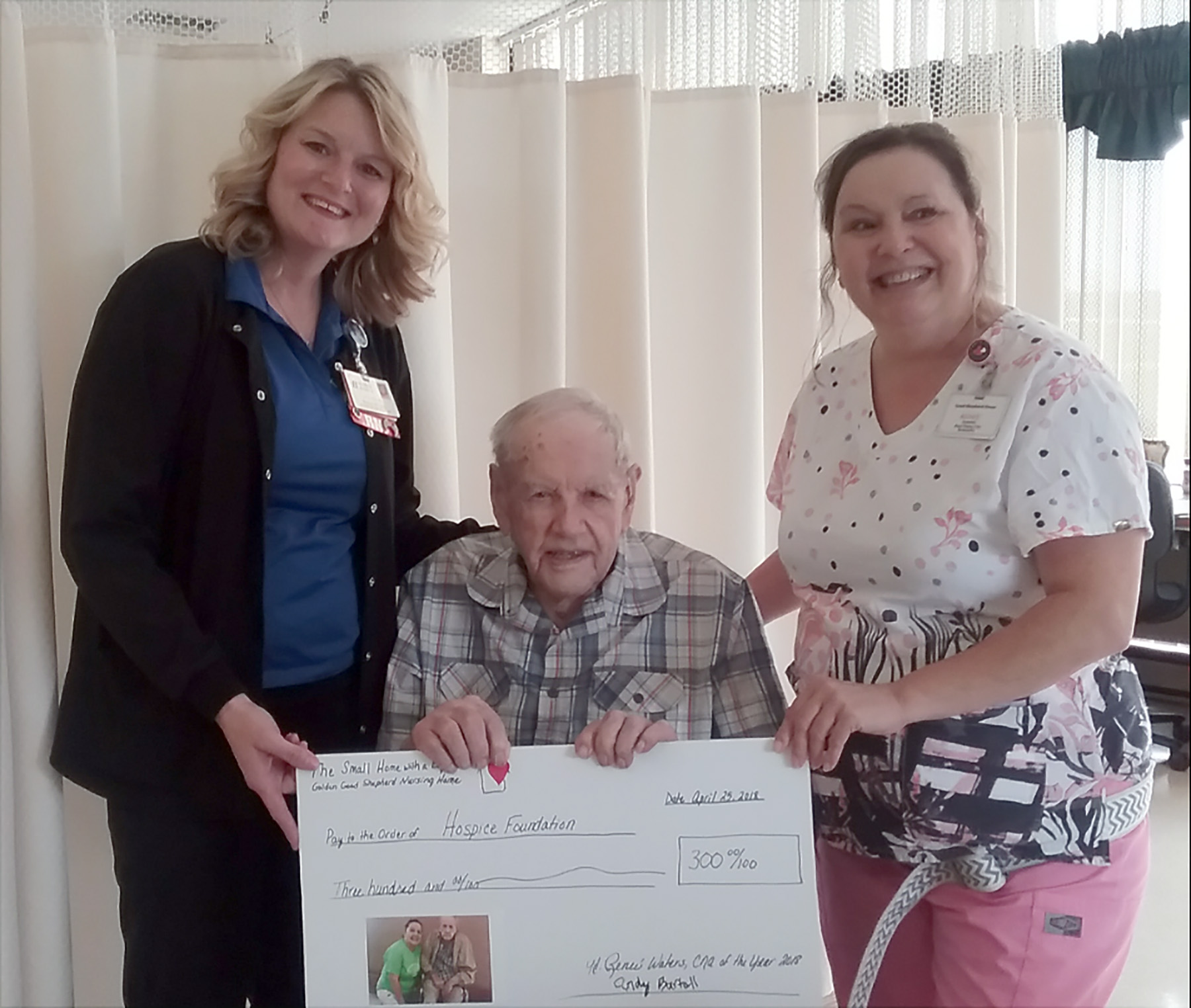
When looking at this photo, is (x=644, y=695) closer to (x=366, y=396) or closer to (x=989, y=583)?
(x=989, y=583)

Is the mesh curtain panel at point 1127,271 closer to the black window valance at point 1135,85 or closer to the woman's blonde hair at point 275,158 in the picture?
the black window valance at point 1135,85

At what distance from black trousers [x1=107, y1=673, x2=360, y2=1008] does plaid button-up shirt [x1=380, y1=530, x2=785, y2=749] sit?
117 mm

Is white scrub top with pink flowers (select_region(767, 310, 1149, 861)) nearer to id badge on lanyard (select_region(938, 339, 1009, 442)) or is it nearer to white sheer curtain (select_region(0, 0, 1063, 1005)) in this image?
id badge on lanyard (select_region(938, 339, 1009, 442))

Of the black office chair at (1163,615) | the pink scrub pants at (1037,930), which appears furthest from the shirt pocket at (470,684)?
the black office chair at (1163,615)

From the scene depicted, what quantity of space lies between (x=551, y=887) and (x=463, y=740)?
7.4 inches

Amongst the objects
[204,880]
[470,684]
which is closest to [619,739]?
[470,684]

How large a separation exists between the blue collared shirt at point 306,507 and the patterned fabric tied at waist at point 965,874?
755 mm

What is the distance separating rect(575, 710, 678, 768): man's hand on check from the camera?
1.07m

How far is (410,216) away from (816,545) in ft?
2.34

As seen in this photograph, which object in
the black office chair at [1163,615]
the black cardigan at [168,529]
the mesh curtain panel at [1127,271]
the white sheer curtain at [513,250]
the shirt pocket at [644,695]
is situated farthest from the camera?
the mesh curtain panel at [1127,271]

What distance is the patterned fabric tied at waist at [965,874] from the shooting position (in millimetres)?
1099

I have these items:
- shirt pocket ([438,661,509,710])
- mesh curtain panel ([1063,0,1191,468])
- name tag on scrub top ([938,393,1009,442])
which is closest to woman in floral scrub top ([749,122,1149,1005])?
name tag on scrub top ([938,393,1009,442])

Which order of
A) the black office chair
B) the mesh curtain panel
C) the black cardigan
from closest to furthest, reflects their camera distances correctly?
the black cardigan
the black office chair
the mesh curtain panel

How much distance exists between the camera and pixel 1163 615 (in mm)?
2752
